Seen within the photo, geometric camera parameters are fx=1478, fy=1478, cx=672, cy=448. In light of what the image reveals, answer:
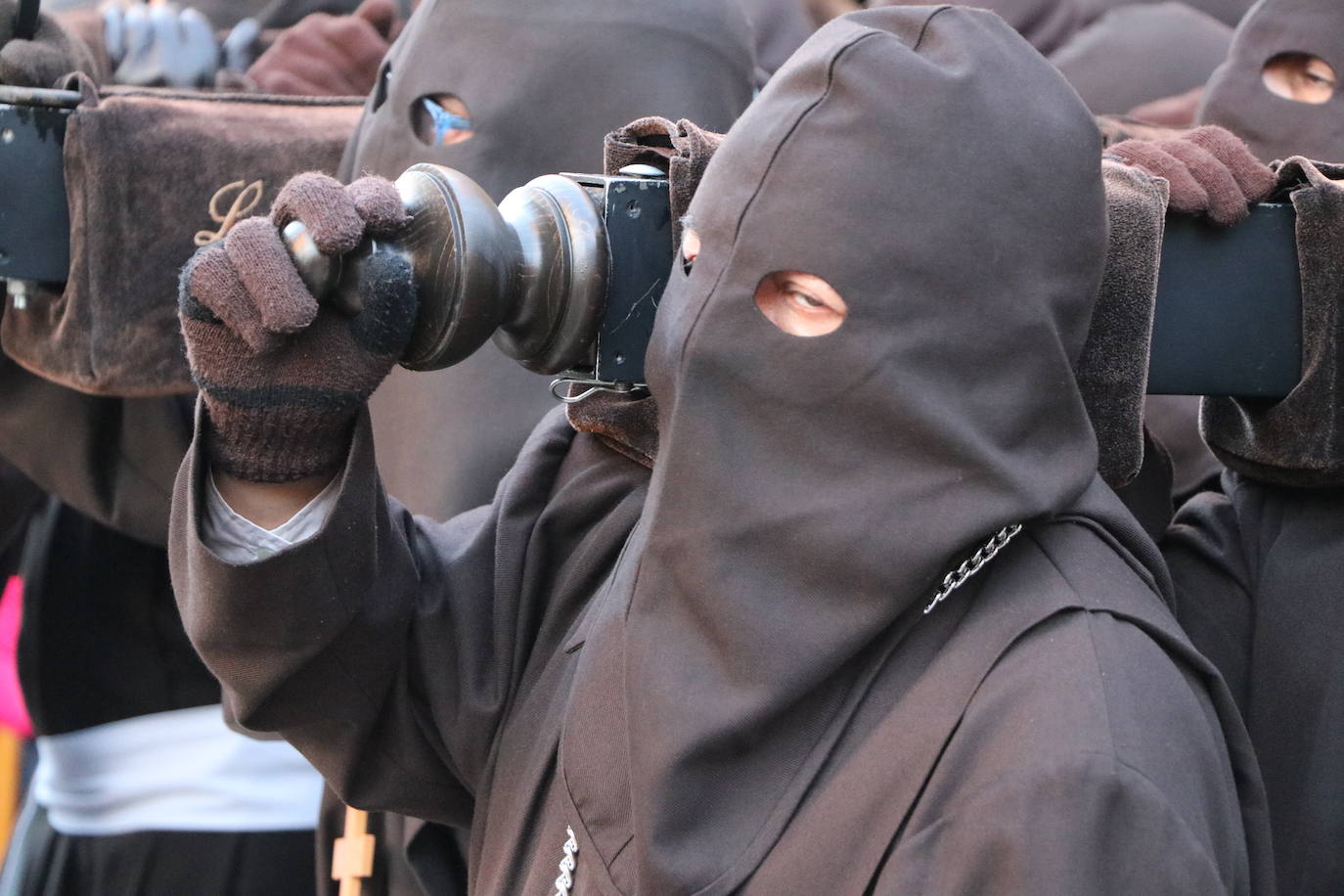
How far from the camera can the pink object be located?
111 inches

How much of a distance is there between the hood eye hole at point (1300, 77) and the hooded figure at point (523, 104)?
0.81 meters

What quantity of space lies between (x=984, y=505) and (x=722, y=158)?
0.37 m

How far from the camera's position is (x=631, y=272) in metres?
1.39

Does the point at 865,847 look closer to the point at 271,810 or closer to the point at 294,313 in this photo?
the point at 294,313

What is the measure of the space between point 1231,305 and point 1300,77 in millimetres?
902

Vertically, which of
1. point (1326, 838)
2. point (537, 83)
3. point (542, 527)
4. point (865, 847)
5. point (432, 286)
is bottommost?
point (1326, 838)

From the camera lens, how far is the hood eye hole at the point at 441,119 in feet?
6.59

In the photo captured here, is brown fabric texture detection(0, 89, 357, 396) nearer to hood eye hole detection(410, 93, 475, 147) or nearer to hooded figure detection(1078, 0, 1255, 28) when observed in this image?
hood eye hole detection(410, 93, 475, 147)

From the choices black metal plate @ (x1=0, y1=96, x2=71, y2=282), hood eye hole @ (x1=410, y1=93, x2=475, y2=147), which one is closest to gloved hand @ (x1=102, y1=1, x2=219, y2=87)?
black metal plate @ (x1=0, y1=96, x2=71, y2=282)

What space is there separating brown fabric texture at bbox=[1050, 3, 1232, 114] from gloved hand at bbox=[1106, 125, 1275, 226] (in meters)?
1.92

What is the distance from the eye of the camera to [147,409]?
2.34 meters

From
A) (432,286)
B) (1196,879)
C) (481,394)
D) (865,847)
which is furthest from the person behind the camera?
(481,394)

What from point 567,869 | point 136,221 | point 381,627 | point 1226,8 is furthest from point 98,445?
point 1226,8

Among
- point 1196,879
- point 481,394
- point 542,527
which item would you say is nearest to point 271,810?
point 481,394
